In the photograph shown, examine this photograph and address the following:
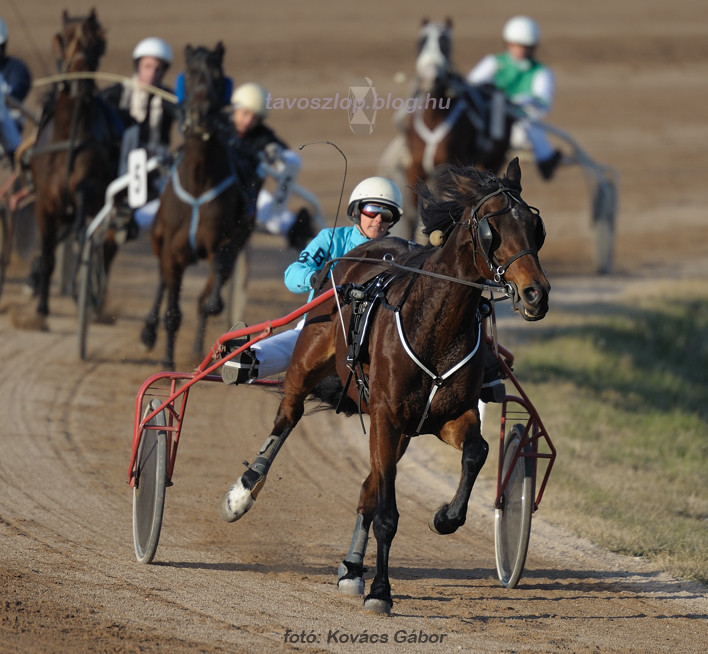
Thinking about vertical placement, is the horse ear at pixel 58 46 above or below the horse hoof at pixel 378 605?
above

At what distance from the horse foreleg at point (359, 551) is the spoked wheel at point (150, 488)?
0.81 metres

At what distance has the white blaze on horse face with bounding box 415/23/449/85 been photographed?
1225 centimetres

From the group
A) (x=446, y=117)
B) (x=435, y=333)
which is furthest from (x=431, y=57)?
(x=435, y=333)

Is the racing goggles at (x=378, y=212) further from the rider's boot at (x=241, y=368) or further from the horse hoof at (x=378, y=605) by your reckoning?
the horse hoof at (x=378, y=605)

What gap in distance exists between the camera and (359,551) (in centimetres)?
515

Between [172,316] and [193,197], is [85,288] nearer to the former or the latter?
[172,316]

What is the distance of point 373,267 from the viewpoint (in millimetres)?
5391

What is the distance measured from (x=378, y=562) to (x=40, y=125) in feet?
21.9

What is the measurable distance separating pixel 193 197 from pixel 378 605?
4.78m

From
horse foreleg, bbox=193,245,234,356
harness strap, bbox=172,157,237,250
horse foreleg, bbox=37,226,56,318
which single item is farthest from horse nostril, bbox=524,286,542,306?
horse foreleg, bbox=37,226,56,318

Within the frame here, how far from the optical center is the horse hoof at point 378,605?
4.81 meters

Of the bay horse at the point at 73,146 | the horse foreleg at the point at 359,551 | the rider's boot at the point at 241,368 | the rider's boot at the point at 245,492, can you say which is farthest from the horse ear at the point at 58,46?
the horse foreleg at the point at 359,551

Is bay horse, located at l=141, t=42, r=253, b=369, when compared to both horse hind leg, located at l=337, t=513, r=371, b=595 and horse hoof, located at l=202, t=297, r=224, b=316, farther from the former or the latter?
horse hind leg, located at l=337, t=513, r=371, b=595

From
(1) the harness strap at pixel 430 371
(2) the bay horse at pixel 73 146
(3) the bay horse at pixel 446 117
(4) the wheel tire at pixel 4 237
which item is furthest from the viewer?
(3) the bay horse at pixel 446 117
